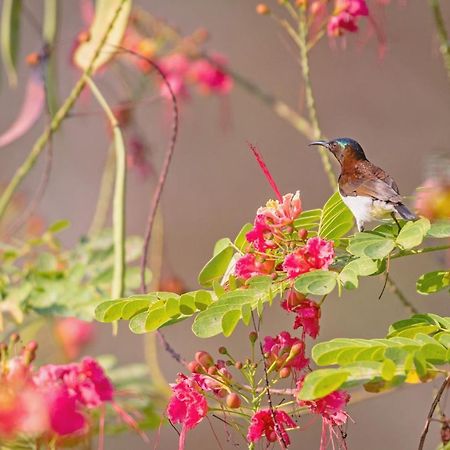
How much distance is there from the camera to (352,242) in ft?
3.02

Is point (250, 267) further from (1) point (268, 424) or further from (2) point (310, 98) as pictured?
(2) point (310, 98)

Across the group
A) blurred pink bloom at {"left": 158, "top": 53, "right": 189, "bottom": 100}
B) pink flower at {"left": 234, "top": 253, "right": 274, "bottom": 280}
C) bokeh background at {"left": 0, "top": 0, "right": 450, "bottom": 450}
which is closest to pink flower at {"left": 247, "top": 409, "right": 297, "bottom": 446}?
pink flower at {"left": 234, "top": 253, "right": 274, "bottom": 280}

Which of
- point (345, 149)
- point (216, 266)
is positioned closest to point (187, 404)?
point (216, 266)

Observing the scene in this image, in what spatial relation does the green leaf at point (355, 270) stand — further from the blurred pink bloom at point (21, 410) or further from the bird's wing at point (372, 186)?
the blurred pink bloom at point (21, 410)

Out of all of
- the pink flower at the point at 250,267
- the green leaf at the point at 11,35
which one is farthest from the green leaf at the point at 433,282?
the green leaf at the point at 11,35

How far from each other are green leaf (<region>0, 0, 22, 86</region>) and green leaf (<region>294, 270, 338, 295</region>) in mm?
968

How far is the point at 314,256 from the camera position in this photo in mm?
887

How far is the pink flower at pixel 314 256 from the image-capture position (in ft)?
2.90

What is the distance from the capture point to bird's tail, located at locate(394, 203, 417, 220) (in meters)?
0.95

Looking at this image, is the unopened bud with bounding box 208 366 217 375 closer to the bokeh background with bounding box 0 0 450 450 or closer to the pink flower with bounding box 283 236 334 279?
the pink flower with bounding box 283 236 334 279

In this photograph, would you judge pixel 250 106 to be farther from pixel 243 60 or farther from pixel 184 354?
pixel 184 354

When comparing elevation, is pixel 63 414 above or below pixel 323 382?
below

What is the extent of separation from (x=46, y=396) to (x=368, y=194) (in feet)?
1.25

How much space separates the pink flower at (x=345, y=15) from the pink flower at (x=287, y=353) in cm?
64
